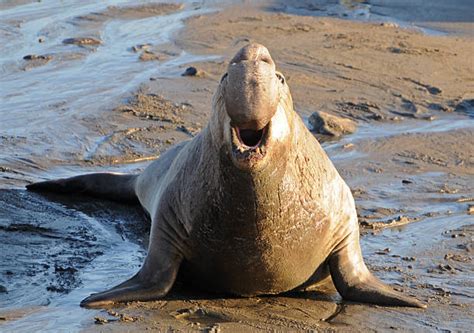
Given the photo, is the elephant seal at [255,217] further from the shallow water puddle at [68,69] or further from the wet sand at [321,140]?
the shallow water puddle at [68,69]

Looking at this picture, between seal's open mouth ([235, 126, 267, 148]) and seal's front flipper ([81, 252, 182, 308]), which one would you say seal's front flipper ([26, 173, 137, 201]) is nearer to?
seal's front flipper ([81, 252, 182, 308])

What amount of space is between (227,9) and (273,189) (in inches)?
490

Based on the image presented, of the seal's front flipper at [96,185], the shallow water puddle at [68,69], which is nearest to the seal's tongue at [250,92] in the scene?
the seal's front flipper at [96,185]

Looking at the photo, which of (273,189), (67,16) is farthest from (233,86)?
(67,16)

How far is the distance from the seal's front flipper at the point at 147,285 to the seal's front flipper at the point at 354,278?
89cm

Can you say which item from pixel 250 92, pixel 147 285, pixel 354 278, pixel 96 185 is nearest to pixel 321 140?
pixel 96 185

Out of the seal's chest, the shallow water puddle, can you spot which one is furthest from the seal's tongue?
the shallow water puddle

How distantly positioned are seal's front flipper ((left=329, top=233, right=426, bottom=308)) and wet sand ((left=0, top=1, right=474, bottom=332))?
0.09 m

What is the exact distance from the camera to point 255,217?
5.49 meters

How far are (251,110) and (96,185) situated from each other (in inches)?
153

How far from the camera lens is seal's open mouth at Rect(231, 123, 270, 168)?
4980 millimetres

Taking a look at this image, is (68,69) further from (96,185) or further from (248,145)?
(248,145)

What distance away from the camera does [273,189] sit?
5457 mm

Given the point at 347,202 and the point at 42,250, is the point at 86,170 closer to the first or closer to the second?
the point at 42,250
